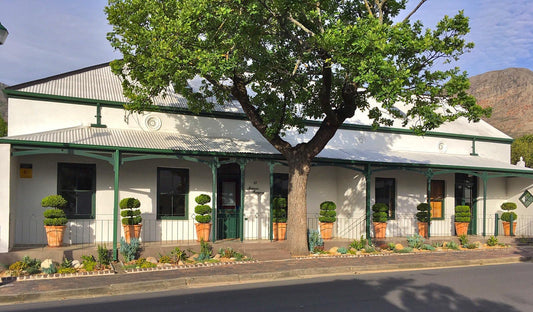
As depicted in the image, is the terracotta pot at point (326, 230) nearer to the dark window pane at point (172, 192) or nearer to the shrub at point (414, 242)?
the shrub at point (414, 242)

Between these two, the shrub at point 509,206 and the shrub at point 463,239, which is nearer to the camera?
the shrub at point 463,239

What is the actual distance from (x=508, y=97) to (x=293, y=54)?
112 m

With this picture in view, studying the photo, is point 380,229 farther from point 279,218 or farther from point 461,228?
point 279,218

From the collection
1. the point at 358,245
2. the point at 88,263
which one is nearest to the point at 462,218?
the point at 358,245

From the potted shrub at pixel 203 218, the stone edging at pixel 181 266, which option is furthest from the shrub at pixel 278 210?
the stone edging at pixel 181 266

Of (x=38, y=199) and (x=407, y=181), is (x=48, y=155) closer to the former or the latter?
(x=38, y=199)

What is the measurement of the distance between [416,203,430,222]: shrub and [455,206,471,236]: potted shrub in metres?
1.60

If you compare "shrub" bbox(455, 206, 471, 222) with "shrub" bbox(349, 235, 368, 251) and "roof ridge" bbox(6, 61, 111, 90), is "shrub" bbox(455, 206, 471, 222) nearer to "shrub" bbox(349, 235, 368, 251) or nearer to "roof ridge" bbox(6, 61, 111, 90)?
"shrub" bbox(349, 235, 368, 251)

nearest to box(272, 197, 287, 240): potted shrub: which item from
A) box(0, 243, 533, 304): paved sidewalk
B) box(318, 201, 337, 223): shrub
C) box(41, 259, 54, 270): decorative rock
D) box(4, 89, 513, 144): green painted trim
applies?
box(0, 243, 533, 304): paved sidewalk

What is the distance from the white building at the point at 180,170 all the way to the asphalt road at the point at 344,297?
3946 mm

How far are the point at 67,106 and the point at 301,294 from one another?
9376mm

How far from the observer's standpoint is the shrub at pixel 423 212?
1742 centimetres

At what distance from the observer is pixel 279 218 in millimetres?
15227

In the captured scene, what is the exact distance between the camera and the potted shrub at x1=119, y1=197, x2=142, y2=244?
42.5 ft
